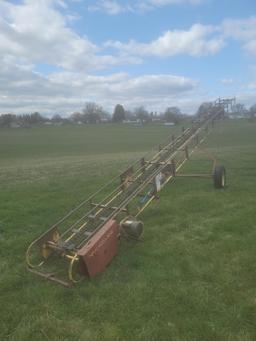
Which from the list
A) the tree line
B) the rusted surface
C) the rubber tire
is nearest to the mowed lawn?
the rusted surface

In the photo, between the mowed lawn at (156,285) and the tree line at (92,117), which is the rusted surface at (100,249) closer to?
the mowed lawn at (156,285)

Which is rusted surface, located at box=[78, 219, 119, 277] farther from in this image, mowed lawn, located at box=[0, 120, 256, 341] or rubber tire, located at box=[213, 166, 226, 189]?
rubber tire, located at box=[213, 166, 226, 189]

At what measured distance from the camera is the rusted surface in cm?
573

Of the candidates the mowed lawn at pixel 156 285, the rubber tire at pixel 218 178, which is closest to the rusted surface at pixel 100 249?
the mowed lawn at pixel 156 285

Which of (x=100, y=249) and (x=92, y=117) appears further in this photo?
(x=92, y=117)

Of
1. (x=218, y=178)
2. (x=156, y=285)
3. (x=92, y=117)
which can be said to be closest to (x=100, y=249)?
(x=156, y=285)

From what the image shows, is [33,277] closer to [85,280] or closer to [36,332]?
[85,280]

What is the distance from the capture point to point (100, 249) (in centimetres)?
599

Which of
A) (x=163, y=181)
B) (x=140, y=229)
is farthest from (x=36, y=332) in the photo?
(x=163, y=181)

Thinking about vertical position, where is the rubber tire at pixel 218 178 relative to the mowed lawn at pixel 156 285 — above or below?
above

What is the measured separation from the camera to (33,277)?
603cm

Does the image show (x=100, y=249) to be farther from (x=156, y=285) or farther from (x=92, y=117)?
(x=92, y=117)

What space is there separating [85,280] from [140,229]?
71.9 inches

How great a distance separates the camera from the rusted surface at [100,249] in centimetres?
573
